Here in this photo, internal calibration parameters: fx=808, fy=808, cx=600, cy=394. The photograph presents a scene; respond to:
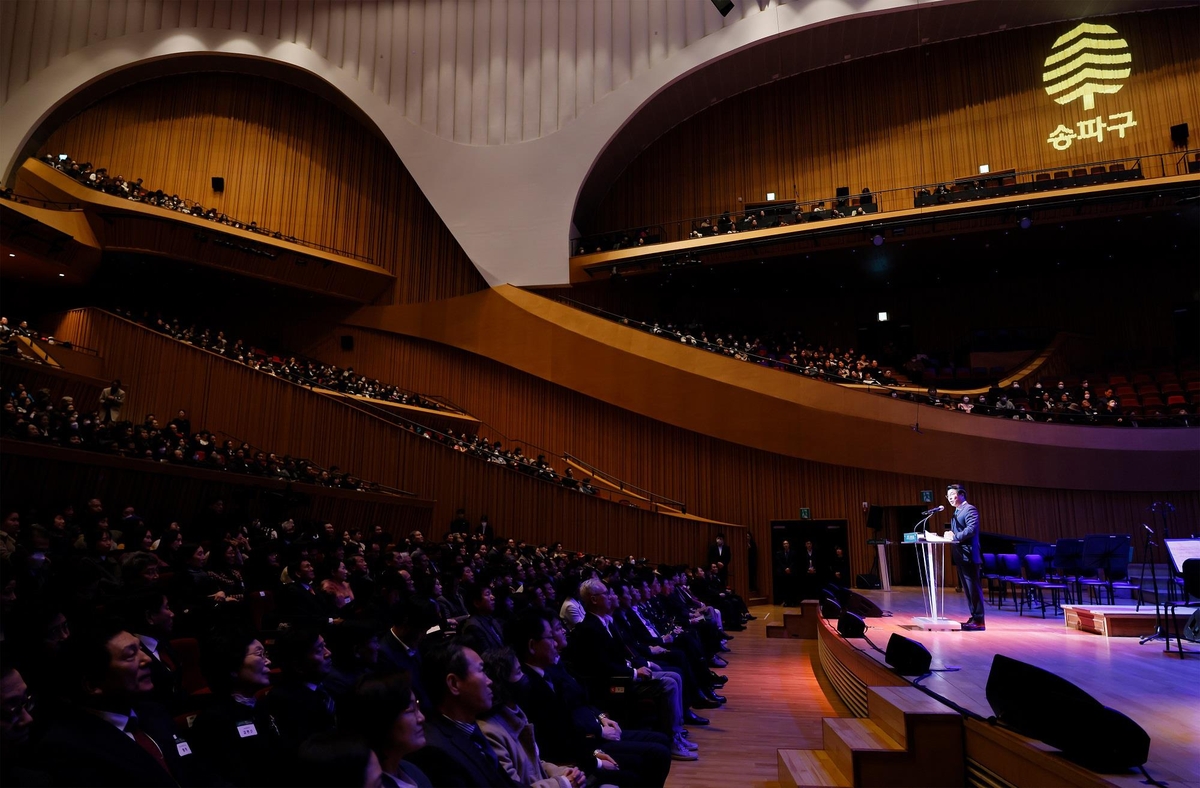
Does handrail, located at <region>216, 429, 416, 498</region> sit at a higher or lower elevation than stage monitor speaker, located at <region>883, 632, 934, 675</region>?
higher

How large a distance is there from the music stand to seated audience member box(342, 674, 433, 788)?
6925 millimetres

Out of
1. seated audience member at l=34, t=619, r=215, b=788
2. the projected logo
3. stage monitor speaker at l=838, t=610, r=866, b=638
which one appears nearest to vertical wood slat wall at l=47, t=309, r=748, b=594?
stage monitor speaker at l=838, t=610, r=866, b=638

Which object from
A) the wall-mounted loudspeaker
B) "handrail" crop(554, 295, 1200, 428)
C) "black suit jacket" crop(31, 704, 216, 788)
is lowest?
"black suit jacket" crop(31, 704, 216, 788)

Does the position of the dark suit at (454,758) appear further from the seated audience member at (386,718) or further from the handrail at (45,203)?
the handrail at (45,203)

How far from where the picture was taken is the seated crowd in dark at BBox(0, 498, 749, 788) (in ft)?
5.57

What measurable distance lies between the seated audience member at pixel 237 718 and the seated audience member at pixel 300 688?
0.04 metres

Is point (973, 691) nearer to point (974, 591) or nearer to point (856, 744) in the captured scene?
point (856, 744)

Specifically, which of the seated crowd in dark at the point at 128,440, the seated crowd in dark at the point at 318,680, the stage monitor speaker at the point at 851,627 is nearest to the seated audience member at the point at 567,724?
the seated crowd in dark at the point at 318,680

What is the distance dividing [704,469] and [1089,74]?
9397mm

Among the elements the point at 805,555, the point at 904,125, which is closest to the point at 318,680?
the point at 805,555

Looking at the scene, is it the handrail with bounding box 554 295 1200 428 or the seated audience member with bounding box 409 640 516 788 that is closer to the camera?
the seated audience member with bounding box 409 640 516 788

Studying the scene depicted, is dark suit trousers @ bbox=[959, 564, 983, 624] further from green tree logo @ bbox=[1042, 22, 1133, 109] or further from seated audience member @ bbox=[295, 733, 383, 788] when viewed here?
green tree logo @ bbox=[1042, 22, 1133, 109]

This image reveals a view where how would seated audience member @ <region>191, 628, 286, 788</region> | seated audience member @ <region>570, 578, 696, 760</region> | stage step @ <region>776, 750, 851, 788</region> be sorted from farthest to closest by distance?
seated audience member @ <region>570, 578, 696, 760</region>, stage step @ <region>776, 750, 851, 788</region>, seated audience member @ <region>191, 628, 286, 788</region>

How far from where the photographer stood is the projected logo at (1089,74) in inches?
538
